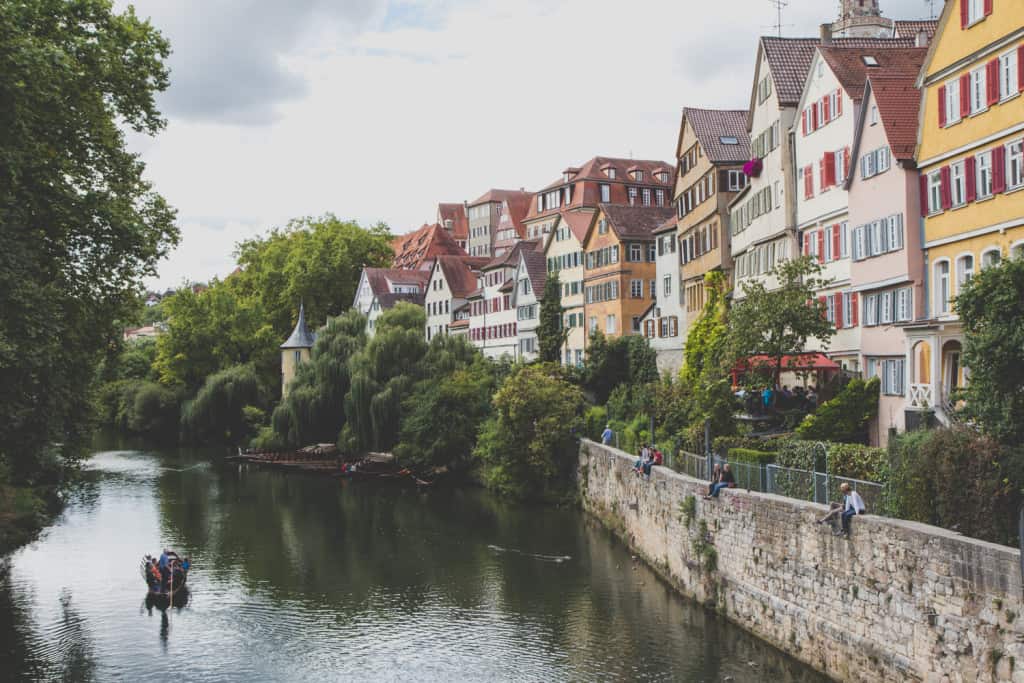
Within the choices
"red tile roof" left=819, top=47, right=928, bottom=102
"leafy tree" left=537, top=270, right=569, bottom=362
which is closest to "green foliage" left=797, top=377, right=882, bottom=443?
"red tile roof" left=819, top=47, right=928, bottom=102

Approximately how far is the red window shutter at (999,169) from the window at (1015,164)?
5.6 inches

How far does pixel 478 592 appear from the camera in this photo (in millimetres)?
28594

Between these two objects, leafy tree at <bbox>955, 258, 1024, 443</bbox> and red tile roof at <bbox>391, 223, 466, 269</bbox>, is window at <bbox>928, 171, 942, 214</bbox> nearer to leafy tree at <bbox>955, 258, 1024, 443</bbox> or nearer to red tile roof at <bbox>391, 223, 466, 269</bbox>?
leafy tree at <bbox>955, 258, 1024, 443</bbox>

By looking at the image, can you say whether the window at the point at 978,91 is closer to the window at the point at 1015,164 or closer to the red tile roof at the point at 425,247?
the window at the point at 1015,164

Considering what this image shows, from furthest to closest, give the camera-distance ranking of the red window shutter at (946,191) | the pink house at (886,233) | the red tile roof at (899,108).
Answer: the red tile roof at (899,108)
the pink house at (886,233)
the red window shutter at (946,191)

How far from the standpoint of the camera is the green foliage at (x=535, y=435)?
4272 cm

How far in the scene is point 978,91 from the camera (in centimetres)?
2375

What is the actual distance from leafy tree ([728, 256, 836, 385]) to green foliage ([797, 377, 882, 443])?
83.4 inches

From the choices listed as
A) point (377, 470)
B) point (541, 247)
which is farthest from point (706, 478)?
point (541, 247)

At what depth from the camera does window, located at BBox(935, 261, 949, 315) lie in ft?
84.7

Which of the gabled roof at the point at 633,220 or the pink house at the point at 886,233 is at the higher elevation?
the gabled roof at the point at 633,220

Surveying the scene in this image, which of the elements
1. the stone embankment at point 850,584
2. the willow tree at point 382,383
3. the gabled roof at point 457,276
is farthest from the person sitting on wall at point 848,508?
the gabled roof at point 457,276

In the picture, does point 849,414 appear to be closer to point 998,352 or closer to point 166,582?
point 998,352

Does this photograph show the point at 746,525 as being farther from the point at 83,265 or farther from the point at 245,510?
the point at 245,510
